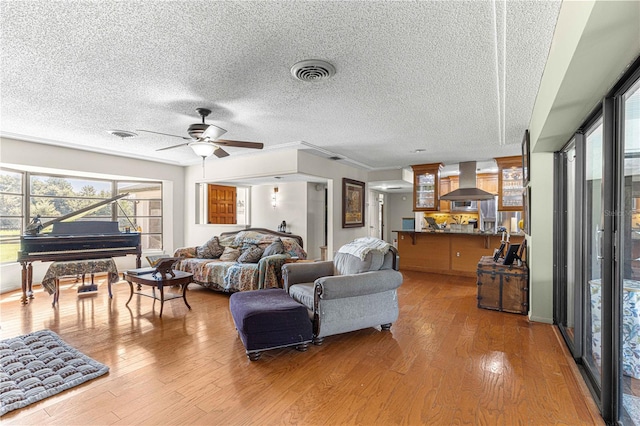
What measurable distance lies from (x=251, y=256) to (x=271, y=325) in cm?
236

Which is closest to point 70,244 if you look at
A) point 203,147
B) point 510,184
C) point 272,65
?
point 203,147

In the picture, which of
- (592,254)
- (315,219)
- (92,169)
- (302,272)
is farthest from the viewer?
(315,219)

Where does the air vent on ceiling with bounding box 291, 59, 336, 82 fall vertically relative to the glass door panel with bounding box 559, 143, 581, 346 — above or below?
above

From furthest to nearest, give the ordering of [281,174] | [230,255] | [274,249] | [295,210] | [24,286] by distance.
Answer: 1. [295,210]
2. [281,174]
3. [230,255]
4. [274,249]
5. [24,286]

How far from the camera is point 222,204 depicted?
23.3 feet

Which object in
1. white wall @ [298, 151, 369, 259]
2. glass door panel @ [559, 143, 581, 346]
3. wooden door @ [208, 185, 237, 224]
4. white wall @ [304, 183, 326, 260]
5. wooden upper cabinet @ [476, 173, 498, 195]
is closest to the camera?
glass door panel @ [559, 143, 581, 346]

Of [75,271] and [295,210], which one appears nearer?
[75,271]

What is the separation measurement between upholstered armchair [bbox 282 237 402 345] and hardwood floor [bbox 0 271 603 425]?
0.19 m

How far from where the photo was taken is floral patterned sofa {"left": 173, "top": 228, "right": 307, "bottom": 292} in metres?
4.38

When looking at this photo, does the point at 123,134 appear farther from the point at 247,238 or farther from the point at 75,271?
the point at 247,238

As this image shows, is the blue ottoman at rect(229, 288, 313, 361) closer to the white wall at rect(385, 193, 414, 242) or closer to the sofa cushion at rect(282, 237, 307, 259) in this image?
the sofa cushion at rect(282, 237, 307, 259)

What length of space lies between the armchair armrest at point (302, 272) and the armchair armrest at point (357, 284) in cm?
64

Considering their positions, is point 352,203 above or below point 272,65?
below

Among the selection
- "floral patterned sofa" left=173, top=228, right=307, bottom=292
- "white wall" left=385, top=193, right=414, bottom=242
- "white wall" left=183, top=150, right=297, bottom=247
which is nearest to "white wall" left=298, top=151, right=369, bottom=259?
"white wall" left=183, top=150, right=297, bottom=247
